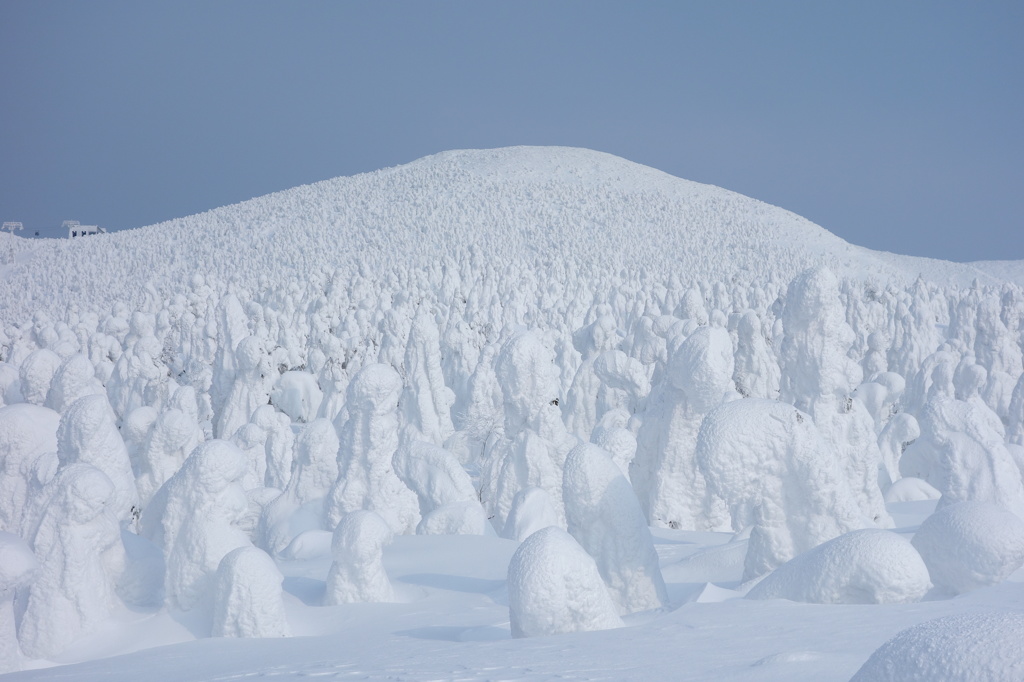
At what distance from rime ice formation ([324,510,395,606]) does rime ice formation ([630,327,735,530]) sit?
406 cm

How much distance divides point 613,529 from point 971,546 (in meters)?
2.26

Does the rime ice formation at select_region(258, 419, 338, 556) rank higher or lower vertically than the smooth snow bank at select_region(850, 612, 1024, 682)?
higher

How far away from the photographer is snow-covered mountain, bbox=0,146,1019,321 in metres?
49.7

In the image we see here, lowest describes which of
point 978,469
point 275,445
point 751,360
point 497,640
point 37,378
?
point 497,640

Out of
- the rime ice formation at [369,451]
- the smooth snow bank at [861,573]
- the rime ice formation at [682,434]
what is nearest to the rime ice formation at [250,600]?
the smooth snow bank at [861,573]

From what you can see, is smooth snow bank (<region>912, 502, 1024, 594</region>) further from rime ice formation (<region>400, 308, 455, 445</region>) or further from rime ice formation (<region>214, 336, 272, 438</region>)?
rime ice formation (<region>214, 336, 272, 438</region>)

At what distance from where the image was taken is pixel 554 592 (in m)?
4.57

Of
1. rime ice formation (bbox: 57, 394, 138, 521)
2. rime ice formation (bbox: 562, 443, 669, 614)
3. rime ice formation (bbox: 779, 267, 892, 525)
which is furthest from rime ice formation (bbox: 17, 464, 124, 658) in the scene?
rime ice formation (bbox: 779, 267, 892, 525)

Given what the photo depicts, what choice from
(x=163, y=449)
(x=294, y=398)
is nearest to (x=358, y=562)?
(x=163, y=449)

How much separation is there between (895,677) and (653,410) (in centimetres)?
900

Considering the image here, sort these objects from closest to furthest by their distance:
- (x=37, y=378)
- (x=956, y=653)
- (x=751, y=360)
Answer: (x=956, y=653)
(x=37, y=378)
(x=751, y=360)

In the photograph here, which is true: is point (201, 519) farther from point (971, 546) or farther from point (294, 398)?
point (294, 398)

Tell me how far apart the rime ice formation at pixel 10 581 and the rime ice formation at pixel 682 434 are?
6.29 metres

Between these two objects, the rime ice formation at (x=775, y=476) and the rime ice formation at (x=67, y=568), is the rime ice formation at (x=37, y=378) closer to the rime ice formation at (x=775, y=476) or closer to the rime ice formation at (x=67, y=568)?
the rime ice formation at (x=67, y=568)
